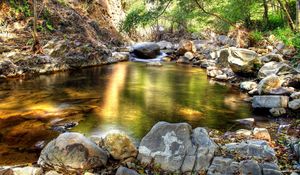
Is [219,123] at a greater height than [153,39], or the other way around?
[153,39]

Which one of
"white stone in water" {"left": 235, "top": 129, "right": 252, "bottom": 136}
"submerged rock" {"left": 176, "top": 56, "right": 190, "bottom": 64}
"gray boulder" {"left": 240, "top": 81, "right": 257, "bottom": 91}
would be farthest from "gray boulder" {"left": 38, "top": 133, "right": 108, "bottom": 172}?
"submerged rock" {"left": 176, "top": 56, "right": 190, "bottom": 64}

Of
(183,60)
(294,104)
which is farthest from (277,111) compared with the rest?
(183,60)

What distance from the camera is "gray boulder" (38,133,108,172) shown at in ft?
18.3

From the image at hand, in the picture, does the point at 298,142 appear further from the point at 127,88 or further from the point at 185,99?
the point at 127,88

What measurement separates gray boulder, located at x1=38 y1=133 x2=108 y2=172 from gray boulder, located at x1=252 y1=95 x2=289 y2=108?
18.8ft

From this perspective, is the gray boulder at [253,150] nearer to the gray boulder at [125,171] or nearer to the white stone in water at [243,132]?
the white stone in water at [243,132]

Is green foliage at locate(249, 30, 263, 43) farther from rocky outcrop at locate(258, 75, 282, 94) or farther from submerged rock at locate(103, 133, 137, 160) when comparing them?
submerged rock at locate(103, 133, 137, 160)

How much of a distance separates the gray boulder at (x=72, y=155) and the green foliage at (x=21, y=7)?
1570cm

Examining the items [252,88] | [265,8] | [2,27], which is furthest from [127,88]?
[265,8]

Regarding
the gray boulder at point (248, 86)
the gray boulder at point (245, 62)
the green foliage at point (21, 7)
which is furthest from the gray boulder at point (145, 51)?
the gray boulder at point (248, 86)

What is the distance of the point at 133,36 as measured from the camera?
31.6 m

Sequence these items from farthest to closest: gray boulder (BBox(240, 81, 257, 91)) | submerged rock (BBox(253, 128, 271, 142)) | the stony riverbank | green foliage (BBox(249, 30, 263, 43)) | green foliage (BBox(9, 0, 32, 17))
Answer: green foliage (BBox(249, 30, 263, 43)) → green foliage (BBox(9, 0, 32, 17)) → gray boulder (BBox(240, 81, 257, 91)) → submerged rock (BBox(253, 128, 271, 142)) → the stony riverbank

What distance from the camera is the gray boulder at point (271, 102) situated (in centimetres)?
969

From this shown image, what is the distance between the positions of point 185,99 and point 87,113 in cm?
344
